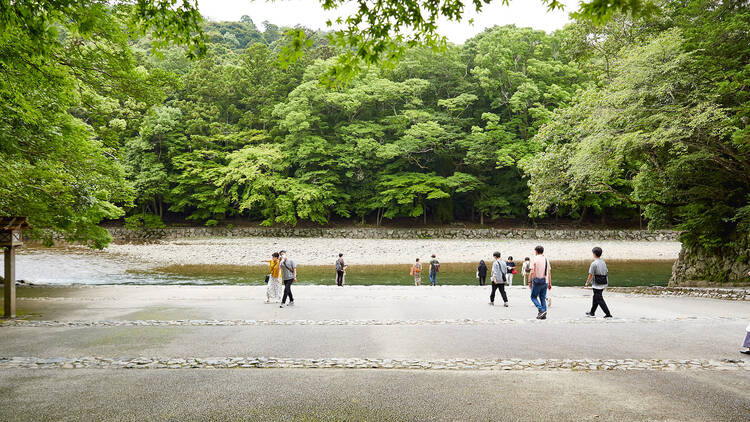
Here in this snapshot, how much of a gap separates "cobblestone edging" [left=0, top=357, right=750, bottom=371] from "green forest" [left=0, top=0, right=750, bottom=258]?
226 inches

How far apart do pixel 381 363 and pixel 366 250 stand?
22768mm

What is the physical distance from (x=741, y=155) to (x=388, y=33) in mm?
11889

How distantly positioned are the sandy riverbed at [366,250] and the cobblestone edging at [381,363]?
19.2 meters

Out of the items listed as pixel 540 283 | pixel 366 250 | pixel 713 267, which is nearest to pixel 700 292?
pixel 713 267

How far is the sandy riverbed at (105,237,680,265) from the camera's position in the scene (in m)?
25.7

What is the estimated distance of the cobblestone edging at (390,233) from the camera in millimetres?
34094

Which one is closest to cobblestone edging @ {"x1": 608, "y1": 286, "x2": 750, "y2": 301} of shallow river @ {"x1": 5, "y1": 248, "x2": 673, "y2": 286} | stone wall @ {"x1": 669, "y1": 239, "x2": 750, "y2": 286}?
stone wall @ {"x1": 669, "y1": 239, "x2": 750, "y2": 286}

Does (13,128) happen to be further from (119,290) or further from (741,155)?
(741,155)

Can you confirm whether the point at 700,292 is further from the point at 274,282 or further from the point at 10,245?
the point at 10,245

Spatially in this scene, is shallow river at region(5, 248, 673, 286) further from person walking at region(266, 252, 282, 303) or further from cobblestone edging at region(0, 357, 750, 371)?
cobblestone edging at region(0, 357, 750, 371)

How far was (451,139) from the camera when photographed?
39.6 meters

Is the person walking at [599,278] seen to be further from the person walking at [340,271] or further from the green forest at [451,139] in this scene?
the person walking at [340,271]

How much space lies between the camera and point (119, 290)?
1380 centimetres

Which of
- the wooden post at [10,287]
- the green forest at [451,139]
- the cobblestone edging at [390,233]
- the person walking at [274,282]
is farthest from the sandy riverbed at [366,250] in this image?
the wooden post at [10,287]
